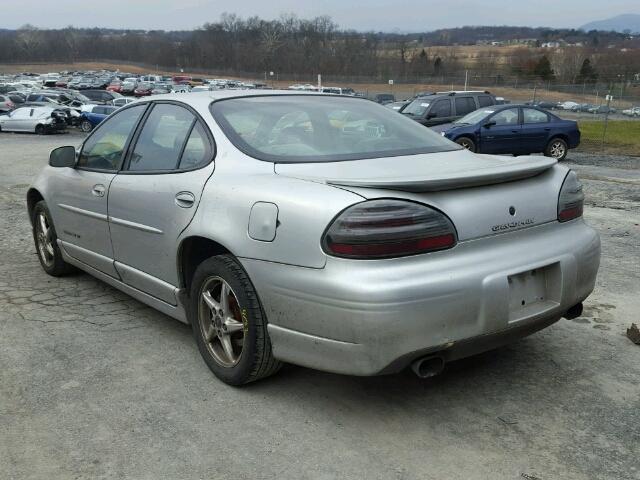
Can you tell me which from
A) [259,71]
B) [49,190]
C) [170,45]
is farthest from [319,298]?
[170,45]

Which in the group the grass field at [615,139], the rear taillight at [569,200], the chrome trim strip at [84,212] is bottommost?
the grass field at [615,139]

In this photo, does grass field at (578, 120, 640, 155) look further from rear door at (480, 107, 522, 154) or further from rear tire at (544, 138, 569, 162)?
rear door at (480, 107, 522, 154)

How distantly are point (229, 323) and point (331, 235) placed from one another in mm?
900

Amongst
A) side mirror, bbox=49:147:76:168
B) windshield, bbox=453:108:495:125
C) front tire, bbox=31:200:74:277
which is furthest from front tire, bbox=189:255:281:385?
windshield, bbox=453:108:495:125

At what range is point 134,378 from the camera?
11.2 feet

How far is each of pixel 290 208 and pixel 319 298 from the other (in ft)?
1.42

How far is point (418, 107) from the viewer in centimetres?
1823

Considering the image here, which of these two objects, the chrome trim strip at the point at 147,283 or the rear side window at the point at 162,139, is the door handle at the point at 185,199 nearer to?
the rear side window at the point at 162,139

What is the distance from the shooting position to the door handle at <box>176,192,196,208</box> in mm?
3350

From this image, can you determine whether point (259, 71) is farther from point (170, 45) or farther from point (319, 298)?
point (319, 298)

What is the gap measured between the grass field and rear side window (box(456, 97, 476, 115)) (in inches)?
175

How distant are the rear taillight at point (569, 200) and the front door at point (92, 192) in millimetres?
2702

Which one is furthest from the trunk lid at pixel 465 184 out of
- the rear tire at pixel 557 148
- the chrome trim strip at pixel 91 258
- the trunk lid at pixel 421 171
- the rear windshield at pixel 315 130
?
the rear tire at pixel 557 148

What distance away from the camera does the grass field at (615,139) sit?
19980 millimetres
